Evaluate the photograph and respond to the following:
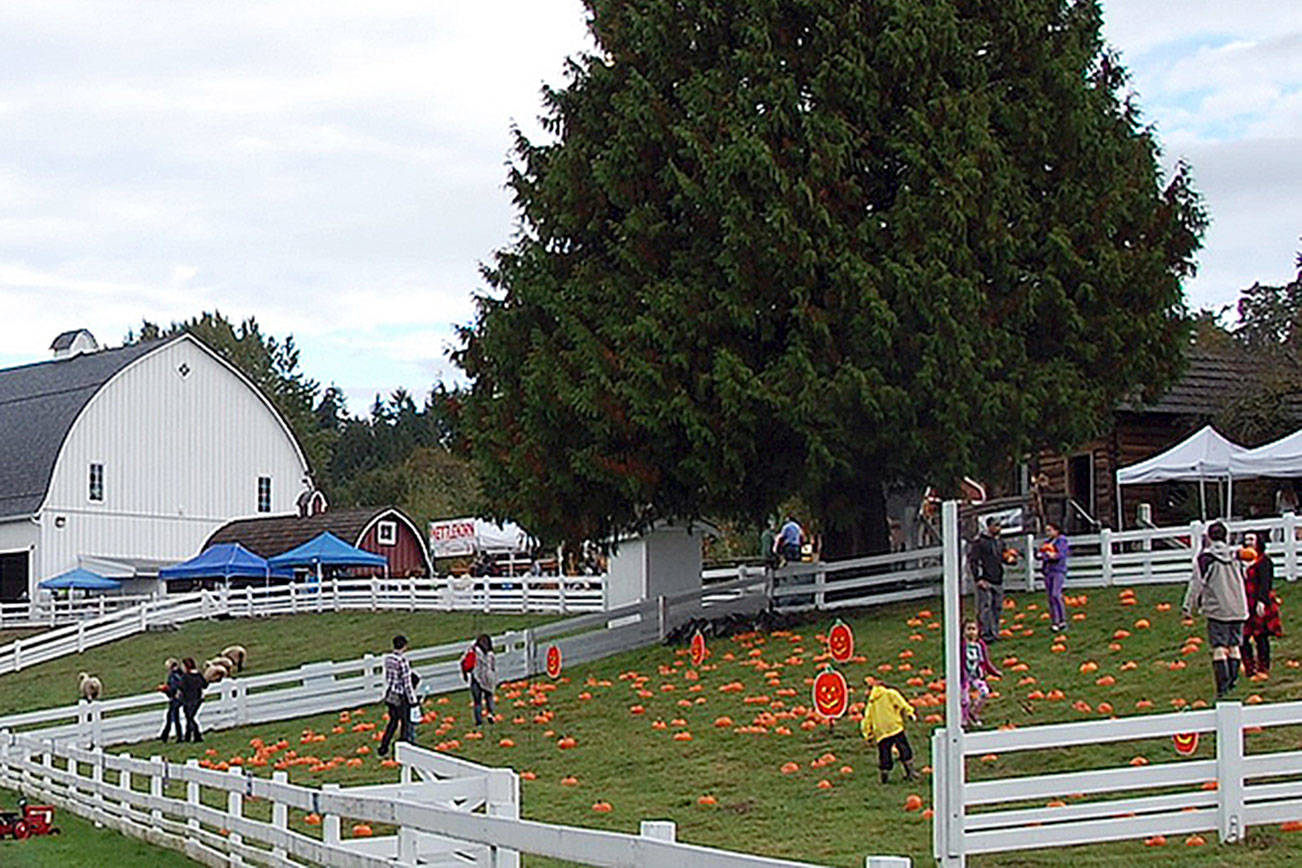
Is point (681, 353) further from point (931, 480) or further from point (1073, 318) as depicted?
point (1073, 318)

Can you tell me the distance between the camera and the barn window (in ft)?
195

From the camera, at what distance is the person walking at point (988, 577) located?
910 inches

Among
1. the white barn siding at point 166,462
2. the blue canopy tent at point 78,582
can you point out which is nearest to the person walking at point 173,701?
the blue canopy tent at point 78,582

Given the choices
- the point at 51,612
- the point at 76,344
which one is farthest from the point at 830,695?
the point at 76,344

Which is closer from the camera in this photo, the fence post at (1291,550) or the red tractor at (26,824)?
the red tractor at (26,824)

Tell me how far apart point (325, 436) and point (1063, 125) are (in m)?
89.1

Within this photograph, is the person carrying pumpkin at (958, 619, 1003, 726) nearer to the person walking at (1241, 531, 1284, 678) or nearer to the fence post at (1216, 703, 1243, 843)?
the person walking at (1241, 531, 1284, 678)

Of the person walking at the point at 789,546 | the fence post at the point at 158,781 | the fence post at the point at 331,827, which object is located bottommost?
the fence post at the point at 158,781

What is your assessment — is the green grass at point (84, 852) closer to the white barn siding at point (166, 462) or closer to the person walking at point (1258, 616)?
the person walking at point (1258, 616)

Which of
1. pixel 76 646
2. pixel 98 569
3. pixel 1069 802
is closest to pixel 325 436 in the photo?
pixel 98 569

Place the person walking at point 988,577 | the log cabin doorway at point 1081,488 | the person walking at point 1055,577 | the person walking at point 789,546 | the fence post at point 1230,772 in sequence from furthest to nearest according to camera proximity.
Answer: the log cabin doorway at point 1081,488 < the person walking at point 789,546 < the person walking at point 1055,577 < the person walking at point 988,577 < the fence post at point 1230,772

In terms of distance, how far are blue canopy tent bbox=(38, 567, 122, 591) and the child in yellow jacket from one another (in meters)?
42.0

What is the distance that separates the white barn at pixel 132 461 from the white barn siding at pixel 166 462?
0.13 feet

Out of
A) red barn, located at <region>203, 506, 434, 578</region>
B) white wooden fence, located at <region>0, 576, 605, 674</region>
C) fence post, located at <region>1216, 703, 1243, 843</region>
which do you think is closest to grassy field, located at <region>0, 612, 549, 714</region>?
white wooden fence, located at <region>0, 576, 605, 674</region>
